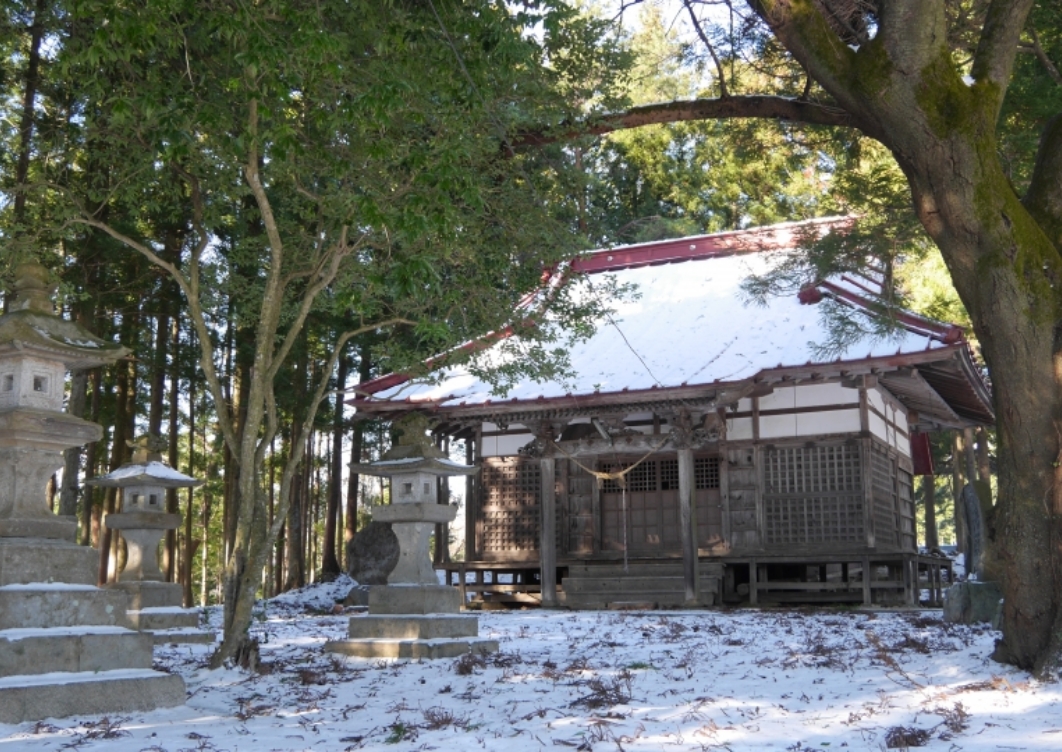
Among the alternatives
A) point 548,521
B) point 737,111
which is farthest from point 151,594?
point 737,111

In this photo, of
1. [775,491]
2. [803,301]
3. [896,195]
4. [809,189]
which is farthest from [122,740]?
[809,189]

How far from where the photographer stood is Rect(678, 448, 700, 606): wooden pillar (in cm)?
1650

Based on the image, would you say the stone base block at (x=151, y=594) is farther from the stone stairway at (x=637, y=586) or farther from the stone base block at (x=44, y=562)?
the stone stairway at (x=637, y=586)

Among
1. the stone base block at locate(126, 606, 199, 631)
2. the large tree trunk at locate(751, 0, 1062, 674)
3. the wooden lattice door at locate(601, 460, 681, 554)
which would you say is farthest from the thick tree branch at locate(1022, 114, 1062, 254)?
the wooden lattice door at locate(601, 460, 681, 554)

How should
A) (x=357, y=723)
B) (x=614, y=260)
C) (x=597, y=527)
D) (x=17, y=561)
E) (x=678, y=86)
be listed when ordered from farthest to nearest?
(x=678, y=86)
(x=614, y=260)
(x=597, y=527)
(x=17, y=561)
(x=357, y=723)

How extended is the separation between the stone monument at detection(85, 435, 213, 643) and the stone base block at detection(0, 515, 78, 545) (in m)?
5.25

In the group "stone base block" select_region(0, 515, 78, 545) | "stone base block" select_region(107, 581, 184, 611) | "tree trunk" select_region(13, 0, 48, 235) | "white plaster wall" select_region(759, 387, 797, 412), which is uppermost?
"tree trunk" select_region(13, 0, 48, 235)

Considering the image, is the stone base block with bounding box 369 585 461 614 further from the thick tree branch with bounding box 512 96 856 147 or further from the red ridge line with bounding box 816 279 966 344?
the red ridge line with bounding box 816 279 966 344

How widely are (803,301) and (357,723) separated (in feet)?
47.4

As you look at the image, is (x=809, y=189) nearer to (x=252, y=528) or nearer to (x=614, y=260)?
(x=614, y=260)

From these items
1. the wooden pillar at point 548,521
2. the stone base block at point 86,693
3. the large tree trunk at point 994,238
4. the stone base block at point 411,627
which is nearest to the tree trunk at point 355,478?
the wooden pillar at point 548,521

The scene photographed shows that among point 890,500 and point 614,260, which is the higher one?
point 614,260

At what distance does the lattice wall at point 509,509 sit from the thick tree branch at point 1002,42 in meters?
13.4

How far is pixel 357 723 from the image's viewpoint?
6.16 m
